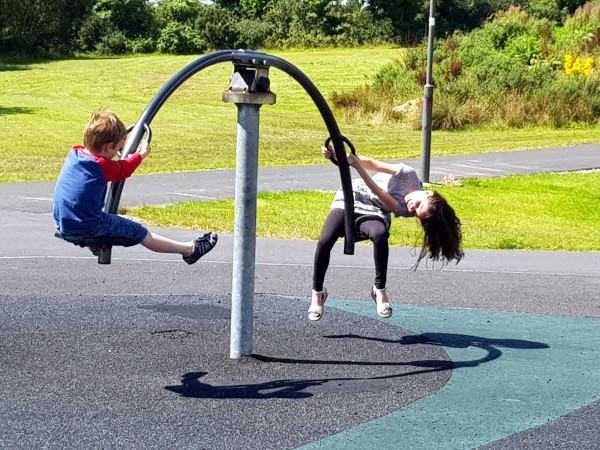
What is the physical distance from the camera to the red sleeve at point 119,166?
227 inches

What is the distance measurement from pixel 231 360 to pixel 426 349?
1365mm

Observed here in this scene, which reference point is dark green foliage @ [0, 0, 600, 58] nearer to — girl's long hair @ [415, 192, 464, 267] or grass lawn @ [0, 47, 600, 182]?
grass lawn @ [0, 47, 600, 182]

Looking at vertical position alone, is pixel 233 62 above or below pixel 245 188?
above

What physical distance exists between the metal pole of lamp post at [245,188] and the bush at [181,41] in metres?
45.9

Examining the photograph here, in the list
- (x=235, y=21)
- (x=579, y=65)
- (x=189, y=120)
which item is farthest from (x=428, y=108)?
(x=235, y=21)

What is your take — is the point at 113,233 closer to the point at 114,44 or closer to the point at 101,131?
the point at 101,131

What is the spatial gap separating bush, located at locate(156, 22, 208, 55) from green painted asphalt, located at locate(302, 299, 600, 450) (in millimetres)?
43998

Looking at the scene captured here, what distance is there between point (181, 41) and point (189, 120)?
21.5 meters

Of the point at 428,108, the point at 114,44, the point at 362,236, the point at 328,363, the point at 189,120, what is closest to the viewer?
the point at 328,363

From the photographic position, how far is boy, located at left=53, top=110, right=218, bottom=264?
19.0 ft

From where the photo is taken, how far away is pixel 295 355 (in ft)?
22.6

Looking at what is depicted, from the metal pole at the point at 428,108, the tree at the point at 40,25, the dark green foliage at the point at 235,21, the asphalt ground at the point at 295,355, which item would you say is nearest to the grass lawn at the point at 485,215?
the metal pole at the point at 428,108

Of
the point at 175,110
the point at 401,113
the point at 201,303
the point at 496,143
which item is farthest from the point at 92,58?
the point at 201,303

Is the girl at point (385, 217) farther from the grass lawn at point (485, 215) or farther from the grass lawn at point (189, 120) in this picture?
the grass lawn at point (189, 120)
